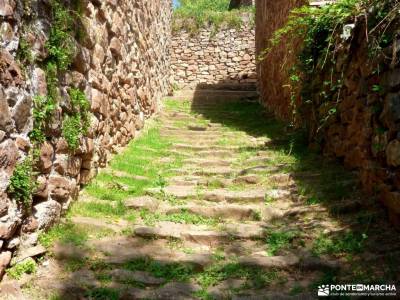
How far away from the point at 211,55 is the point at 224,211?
10687 mm

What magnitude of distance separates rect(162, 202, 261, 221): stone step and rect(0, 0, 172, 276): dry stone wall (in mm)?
1050

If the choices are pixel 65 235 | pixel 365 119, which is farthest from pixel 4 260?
pixel 365 119

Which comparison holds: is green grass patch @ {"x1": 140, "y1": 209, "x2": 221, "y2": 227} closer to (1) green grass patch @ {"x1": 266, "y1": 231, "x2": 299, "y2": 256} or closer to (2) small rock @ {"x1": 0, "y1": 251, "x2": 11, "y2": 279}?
(1) green grass patch @ {"x1": 266, "y1": 231, "x2": 299, "y2": 256}

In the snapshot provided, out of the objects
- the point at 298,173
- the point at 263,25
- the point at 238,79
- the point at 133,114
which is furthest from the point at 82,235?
the point at 238,79

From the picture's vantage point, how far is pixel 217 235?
3.63 m

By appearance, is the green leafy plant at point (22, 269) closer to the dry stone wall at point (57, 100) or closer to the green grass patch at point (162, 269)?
the dry stone wall at point (57, 100)

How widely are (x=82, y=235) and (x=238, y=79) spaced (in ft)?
35.6

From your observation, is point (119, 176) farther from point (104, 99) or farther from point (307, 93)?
point (307, 93)

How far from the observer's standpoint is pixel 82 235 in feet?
11.5

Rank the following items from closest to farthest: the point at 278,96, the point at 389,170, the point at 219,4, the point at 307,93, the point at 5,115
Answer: the point at 5,115, the point at 389,170, the point at 307,93, the point at 278,96, the point at 219,4

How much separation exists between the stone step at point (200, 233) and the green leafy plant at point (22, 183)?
3.37 ft

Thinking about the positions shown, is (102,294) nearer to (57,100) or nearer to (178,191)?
(57,100)

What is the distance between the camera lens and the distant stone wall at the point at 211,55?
548 inches

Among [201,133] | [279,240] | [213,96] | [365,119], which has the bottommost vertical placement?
[279,240]
